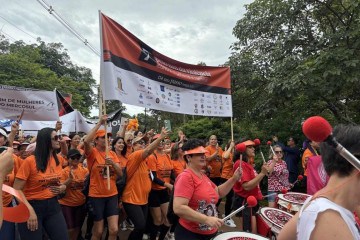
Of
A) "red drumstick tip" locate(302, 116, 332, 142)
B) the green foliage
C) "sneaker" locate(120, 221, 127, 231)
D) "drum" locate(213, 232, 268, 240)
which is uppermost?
the green foliage

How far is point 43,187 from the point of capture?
4.09m

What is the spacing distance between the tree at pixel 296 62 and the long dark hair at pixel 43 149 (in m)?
5.54

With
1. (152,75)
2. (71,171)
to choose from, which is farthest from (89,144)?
(152,75)

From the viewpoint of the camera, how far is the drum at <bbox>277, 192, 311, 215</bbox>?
183 inches

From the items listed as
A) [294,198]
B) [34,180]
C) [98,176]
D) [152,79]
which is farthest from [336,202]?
[152,79]

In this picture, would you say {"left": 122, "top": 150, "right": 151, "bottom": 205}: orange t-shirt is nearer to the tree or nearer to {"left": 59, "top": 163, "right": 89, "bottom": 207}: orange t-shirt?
{"left": 59, "top": 163, "right": 89, "bottom": 207}: orange t-shirt

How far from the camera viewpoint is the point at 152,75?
218 inches

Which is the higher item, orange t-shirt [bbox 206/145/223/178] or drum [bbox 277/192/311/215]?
orange t-shirt [bbox 206/145/223/178]

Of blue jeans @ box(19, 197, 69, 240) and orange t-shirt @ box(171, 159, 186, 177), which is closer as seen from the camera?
blue jeans @ box(19, 197, 69, 240)

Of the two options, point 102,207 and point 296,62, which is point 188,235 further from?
point 296,62

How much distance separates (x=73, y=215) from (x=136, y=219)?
113 centimetres

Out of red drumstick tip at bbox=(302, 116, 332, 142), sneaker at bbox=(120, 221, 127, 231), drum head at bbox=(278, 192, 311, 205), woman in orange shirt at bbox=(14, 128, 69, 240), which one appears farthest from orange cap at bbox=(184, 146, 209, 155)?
sneaker at bbox=(120, 221, 127, 231)

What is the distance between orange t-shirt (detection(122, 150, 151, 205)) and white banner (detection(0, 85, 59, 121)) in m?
3.23

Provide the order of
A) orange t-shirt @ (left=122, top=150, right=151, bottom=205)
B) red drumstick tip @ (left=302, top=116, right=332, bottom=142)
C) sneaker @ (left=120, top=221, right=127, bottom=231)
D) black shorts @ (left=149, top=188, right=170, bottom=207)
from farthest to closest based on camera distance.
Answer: sneaker @ (left=120, top=221, right=127, bottom=231) → black shorts @ (left=149, top=188, right=170, bottom=207) → orange t-shirt @ (left=122, top=150, right=151, bottom=205) → red drumstick tip @ (left=302, top=116, right=332, bottom=142)
